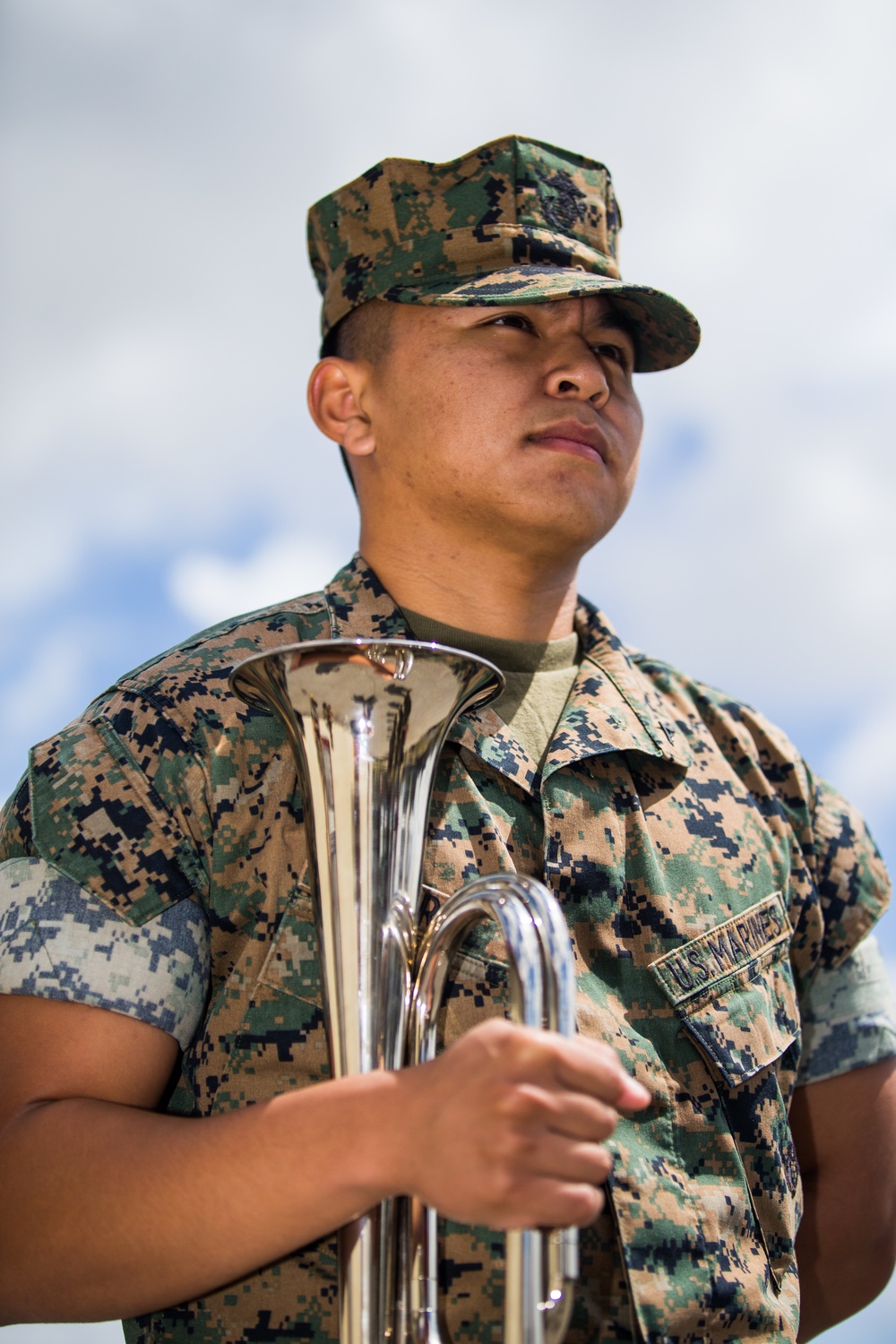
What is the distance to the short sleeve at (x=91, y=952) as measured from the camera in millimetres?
2334

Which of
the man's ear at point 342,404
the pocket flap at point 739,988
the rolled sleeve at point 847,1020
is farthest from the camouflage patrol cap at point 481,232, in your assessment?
the rolled sleeve at point 847,1020

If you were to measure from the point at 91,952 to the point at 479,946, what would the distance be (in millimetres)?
787

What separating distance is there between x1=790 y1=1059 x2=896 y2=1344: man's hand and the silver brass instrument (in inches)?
58.4

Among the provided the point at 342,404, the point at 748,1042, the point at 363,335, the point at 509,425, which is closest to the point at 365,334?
the point at 363,335

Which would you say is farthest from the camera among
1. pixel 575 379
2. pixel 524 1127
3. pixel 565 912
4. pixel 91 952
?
pixel 575 379

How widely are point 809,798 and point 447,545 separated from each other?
4.00 ft

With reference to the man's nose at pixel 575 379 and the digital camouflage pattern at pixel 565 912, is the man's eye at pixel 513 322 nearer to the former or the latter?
the man's nose at pixel 575 379

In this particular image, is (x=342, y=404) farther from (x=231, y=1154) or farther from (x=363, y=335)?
(x=231, y=1154)

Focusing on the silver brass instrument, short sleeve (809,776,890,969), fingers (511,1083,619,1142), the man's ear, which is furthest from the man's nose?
fingers (511,1083,619,1142)

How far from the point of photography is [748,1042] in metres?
2.81

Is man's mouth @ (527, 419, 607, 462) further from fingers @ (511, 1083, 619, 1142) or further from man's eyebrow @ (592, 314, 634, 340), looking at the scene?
fingers @ (511, 1083, 619, 1142)

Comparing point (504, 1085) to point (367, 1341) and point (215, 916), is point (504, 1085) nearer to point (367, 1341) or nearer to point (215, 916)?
point (367, 1341)

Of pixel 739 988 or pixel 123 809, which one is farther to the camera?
pixel 739 988

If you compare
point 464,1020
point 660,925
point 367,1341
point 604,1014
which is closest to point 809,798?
point 660,925
